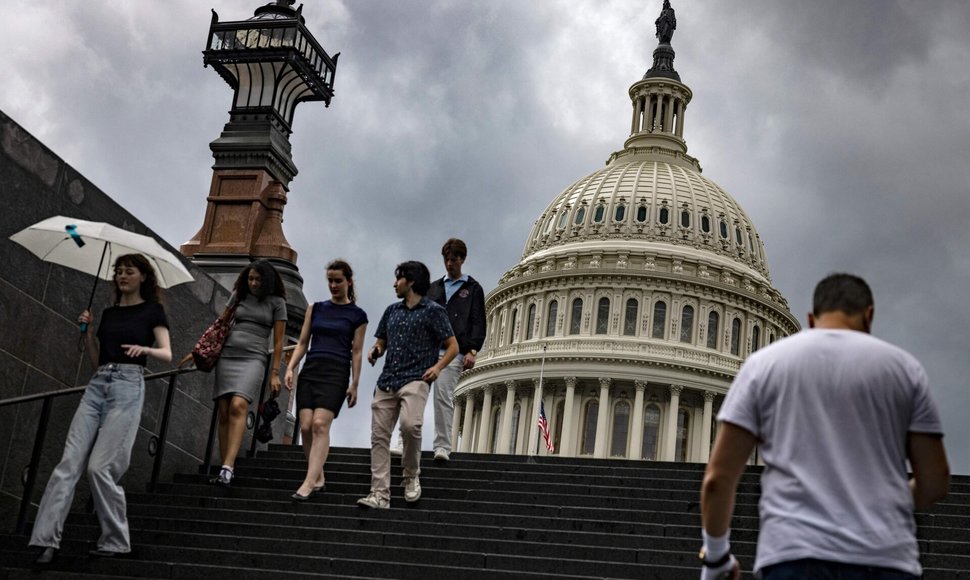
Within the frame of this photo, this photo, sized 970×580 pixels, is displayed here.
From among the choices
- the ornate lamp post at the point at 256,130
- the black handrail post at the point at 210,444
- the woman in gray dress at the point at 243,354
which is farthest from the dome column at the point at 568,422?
the woman in gray dress at the point at 243,354

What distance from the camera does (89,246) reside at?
30.9 ft

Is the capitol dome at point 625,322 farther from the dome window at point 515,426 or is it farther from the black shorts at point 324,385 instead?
the black shorts at point 324,385

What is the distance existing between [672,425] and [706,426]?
6.49 feet

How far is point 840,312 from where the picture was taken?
393 cm

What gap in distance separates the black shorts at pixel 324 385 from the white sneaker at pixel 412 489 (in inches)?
29.7

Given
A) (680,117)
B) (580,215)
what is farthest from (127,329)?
(680,117)

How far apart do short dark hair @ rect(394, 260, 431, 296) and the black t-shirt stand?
2241 mm

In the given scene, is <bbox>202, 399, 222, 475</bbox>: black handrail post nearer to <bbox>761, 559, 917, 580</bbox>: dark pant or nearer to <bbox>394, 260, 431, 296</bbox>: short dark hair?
<bbox>394, 260, 431, 296</bbox>: short dark hair

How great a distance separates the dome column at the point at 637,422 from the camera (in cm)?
7319

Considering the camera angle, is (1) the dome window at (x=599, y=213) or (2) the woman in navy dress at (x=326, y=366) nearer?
(2) the woman in navy dress at (x=326, y=366)

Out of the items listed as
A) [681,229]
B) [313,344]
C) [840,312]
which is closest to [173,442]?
[313,344]

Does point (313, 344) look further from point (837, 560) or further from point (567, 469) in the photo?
point (837, 560)

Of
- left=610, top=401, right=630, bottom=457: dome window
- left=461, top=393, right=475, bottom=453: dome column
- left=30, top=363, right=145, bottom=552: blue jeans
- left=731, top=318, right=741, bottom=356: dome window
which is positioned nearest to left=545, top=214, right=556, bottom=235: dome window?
left=461, top=393, right=475, bottom=453: dome column

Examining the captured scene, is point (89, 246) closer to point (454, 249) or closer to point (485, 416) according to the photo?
point (454, 249)
